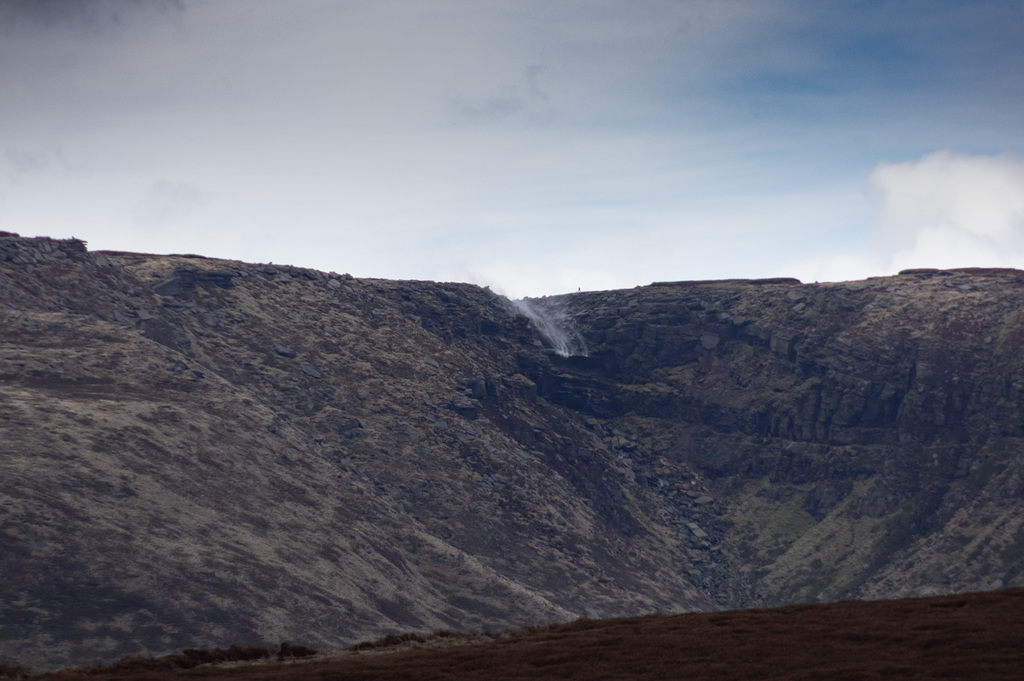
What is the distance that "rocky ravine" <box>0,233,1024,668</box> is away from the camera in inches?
3664

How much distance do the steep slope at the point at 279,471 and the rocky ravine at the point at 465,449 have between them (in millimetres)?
366

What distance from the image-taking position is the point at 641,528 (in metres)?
146

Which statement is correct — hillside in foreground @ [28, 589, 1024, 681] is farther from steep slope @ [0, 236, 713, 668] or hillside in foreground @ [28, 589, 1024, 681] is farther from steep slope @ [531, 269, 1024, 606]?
steep slope @ [531, 269, 1024, 606]

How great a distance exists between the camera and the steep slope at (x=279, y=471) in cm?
8775

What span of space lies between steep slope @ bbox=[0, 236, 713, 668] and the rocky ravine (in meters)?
0.37

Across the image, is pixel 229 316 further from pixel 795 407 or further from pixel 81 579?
pixel 795 407

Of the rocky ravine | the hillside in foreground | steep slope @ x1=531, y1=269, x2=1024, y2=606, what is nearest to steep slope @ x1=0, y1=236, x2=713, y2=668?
the rocky ravine

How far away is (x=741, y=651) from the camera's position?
1414 inches

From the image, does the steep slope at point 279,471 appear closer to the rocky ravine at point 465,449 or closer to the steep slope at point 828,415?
the rocky ravine at point 465,449

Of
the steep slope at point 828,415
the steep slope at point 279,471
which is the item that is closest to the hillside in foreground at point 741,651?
the steep slope at point 279,471

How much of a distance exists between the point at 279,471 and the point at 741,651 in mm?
88391

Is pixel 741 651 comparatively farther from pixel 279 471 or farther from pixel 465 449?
pixel 465 449

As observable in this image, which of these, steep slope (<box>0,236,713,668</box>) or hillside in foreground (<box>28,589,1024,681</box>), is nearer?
hillside in foreground (<box>28,589,1024,681</box>)

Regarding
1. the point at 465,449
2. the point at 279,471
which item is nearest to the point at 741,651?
the point at 279,471
